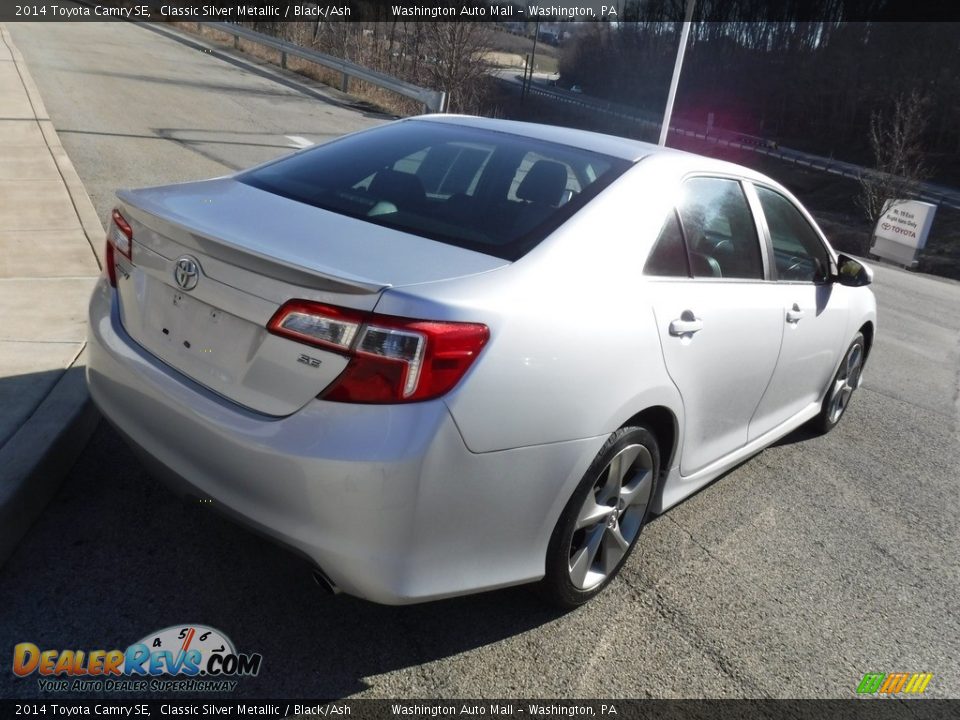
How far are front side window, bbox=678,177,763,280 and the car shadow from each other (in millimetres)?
1524

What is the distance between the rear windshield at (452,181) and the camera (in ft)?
9.96

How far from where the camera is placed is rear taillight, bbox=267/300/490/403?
7.86 feet

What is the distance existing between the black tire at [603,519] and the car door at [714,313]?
0.28 m

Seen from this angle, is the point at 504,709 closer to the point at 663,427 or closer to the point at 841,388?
the point at 663,427

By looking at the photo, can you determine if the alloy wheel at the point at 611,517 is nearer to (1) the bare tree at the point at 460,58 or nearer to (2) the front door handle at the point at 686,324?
(2) the front door handle at the point at 686,324

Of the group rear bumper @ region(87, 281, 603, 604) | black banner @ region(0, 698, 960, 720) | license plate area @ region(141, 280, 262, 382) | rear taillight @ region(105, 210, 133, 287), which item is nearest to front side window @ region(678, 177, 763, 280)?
rear bumper @ region(87, 281, 603, 604)

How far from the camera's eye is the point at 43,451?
3.53m

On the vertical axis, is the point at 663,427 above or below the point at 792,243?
below

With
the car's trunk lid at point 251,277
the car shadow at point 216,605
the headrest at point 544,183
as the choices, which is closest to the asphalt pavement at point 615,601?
the car shadow at point 216,605

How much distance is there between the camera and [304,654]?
2842 millimetres

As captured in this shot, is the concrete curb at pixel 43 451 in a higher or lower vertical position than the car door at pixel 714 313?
lower

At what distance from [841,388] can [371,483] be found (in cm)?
403

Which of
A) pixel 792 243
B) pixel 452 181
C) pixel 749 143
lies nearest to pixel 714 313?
pixel 452 181
